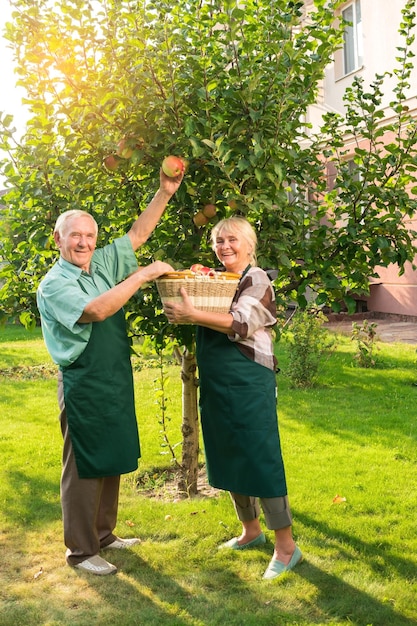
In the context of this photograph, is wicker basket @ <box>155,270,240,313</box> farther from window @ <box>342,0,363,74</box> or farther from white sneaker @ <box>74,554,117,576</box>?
window @ <box>342,0,363,74</box>

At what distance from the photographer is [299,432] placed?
6781 millimetres

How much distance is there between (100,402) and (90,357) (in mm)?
248

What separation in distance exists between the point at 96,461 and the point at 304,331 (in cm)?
557

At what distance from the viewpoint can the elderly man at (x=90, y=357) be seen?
11.6 ft

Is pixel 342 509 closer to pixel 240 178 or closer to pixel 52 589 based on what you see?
pixel 52 589

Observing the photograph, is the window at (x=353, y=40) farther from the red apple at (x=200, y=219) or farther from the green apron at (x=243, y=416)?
the green apron at (x=243, y=416)

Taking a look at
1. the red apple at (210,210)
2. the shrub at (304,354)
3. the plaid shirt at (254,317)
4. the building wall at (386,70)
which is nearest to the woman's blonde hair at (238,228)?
the plaid shirt at (254,317)

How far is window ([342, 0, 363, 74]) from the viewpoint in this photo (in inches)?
580

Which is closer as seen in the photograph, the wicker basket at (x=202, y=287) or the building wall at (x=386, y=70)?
the wicker basket at (x=202, y=287)

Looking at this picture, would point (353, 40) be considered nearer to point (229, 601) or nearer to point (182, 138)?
point (182, 138)

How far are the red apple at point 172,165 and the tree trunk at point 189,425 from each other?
175 cm

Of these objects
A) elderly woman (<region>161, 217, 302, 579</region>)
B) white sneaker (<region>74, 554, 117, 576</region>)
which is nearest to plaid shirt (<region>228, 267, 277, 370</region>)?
elderly woman (<region>161, 217, 302, 579</region>)

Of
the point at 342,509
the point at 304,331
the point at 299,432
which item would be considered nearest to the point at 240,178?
the point at 342,509

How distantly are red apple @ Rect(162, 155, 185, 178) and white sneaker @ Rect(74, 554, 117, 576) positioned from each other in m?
2.11
